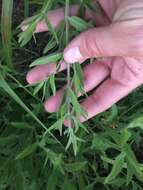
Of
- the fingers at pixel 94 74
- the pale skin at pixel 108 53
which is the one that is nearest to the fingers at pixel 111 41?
the pale skin at pixel 108 53

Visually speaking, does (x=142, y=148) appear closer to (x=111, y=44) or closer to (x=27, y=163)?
(x=27, y=163)

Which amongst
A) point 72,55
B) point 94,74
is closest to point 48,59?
point 72,55

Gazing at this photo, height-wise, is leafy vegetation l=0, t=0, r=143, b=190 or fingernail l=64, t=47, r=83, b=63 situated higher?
fingernail l=64, t=47, r=83, b=63

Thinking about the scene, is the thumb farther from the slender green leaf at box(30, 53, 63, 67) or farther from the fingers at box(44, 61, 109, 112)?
the fingers at box(44, 61, 109, 112)

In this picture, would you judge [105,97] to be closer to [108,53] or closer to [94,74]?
[94,74]

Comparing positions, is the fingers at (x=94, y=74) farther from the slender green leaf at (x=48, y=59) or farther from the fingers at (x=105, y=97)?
the slender green leaf at (x=48, y=59)

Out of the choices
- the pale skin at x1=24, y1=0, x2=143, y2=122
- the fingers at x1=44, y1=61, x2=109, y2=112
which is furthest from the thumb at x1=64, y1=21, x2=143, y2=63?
the fingers at x1=44, y1=61, x2=109, y2=112
